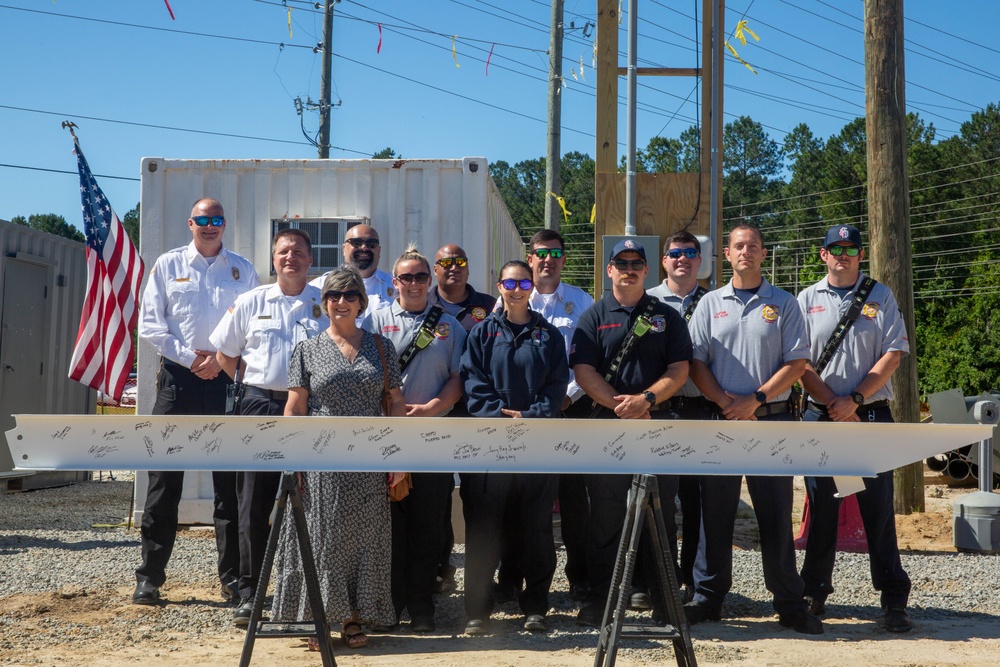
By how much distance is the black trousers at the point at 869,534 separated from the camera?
5750 mm

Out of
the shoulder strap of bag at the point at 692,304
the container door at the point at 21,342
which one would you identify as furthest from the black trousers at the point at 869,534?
the container door at the point at 21,342

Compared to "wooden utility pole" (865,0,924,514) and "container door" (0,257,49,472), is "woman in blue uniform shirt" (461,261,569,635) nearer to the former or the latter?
"wooden utility pole" (865,0,924,514)

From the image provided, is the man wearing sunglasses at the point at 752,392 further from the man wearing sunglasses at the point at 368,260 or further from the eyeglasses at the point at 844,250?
the man wearing sunglasses at the point at 368,260

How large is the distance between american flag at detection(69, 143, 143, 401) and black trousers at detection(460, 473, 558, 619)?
418cm

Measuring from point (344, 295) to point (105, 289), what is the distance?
402cm

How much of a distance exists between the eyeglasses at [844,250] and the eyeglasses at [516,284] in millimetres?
1841

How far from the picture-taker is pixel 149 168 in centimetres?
856

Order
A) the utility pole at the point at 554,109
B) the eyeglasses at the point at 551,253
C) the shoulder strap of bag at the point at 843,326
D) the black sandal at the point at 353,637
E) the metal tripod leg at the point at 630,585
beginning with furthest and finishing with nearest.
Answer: the utility pole at the point at 554,109
the eyeglasses at the point at 551,253
the shoulder strap of bag at the point at 843,326
the black sandal at the point at 353,637
the metal tripod leg at the point at 630,585

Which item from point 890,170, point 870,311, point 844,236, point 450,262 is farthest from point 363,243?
point 890,170

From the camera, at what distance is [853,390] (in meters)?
5.91

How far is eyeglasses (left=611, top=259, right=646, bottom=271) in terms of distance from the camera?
5590mm

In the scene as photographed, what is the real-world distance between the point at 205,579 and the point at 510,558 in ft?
7.34

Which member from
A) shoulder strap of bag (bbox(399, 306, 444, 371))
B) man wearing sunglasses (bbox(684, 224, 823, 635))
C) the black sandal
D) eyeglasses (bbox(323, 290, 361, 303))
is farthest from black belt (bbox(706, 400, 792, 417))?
the black sandal

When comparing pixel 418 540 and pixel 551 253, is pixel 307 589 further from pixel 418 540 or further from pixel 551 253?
pixel 551 253
